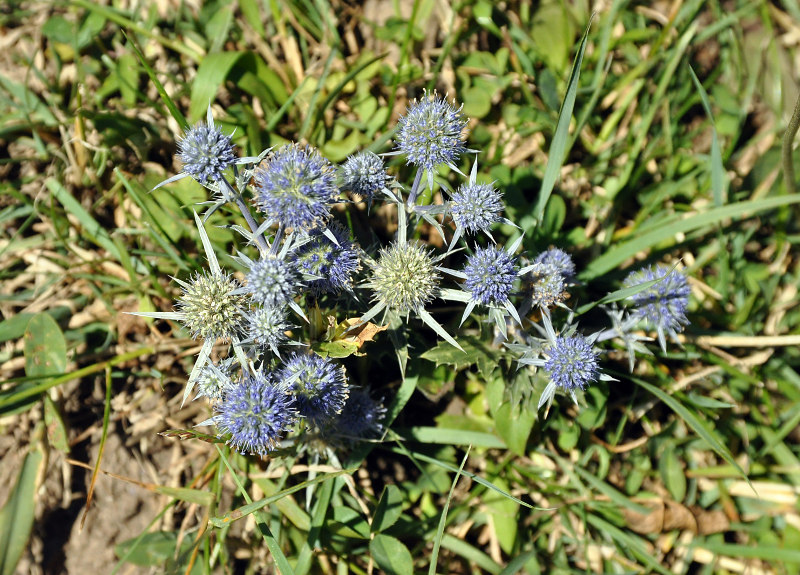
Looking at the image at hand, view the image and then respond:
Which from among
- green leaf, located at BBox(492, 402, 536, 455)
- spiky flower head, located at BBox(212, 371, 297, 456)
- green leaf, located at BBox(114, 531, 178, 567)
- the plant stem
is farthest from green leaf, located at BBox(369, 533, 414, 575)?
the plant stem

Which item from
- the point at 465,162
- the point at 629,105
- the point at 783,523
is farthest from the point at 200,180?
the point at 783,523

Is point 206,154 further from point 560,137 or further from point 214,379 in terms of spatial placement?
point 560,137

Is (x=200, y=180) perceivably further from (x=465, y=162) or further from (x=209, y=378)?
(x=465, y=162)

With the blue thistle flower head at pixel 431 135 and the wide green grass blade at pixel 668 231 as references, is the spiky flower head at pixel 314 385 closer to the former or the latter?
the blue thistle flower head at pixel 431 135

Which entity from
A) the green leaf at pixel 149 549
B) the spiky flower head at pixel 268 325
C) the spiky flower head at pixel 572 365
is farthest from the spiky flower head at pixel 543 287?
the green leaf at pixel 149 549

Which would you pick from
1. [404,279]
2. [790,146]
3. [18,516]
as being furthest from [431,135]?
[18,516]

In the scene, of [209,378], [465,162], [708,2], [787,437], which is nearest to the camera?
[209,378]

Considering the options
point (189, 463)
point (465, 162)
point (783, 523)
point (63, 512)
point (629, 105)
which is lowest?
point (783, 523)

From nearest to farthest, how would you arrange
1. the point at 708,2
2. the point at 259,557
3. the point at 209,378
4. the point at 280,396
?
1. the point at 280,396
2. the point at 209,378
3. the point at 259,557
4. the point at 708,2
